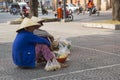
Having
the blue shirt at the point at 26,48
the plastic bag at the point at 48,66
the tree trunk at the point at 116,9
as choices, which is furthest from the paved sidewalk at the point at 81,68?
the tree trunk at the point at 116,9

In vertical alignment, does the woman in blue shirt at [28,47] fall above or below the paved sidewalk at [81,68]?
above

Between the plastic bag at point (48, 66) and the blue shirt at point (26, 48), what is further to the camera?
the blue shirt at point (26, 48)

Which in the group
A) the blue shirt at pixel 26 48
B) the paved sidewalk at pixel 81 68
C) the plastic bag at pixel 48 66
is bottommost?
the paved sidewalk at pixel 81 68

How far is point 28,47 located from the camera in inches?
336

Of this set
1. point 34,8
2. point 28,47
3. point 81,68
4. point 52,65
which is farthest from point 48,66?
point 34,8

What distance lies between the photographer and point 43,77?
25.5 feet

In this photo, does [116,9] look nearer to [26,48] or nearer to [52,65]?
[26,48]

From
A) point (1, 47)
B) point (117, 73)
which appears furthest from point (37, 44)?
point (1, 47)

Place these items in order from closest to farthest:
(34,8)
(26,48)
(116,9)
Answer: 1. (26,48)
2. (116,9)
3. (34,8)

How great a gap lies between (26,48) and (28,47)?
5 centimetres

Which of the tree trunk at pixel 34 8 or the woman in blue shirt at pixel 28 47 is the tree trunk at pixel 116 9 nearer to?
the tree trunk at pixel 34 8

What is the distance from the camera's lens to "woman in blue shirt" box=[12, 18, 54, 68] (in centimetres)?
847

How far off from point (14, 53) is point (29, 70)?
513 mm

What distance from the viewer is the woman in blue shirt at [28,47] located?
847 centimetres
